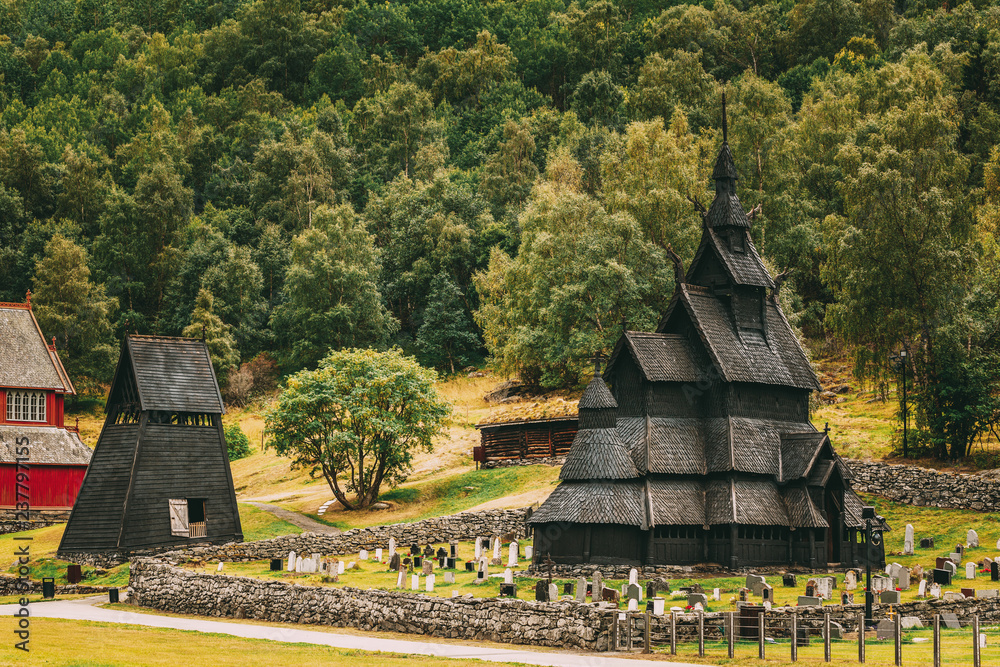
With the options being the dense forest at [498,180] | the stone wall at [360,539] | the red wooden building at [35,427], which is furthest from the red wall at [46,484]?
the dense forest at [498,180]

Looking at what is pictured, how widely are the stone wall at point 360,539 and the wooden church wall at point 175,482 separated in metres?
1.24

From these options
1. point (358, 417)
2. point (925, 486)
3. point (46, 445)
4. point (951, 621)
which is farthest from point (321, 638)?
point (46, 445)

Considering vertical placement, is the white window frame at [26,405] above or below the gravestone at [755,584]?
above

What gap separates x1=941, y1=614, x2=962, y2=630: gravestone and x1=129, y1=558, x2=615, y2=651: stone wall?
9915 mm

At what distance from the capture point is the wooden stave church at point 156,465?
49.1 metres

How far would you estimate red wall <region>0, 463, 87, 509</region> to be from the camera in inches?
2451

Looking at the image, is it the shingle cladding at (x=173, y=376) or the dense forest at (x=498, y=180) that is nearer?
the shingle cladding at (x=173, y=376)

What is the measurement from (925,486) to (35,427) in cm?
5089

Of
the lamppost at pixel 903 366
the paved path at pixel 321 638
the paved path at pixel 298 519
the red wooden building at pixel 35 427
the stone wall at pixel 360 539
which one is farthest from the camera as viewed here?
the red wooden building at pixel 35 427

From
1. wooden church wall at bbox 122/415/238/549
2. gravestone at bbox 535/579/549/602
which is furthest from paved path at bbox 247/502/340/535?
gravestone at bbox 535/579/549/602

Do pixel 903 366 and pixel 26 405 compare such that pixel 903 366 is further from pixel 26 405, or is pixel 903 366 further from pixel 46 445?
pixel 26 405

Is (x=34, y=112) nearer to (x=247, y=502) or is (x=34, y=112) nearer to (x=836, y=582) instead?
(x=247, y=502)

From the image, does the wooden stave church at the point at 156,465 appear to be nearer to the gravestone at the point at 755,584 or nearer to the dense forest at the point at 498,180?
the dense forest at the point at 498,180

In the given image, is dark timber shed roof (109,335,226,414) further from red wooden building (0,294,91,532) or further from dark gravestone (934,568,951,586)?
dark gravestone (934,568,951,586)
